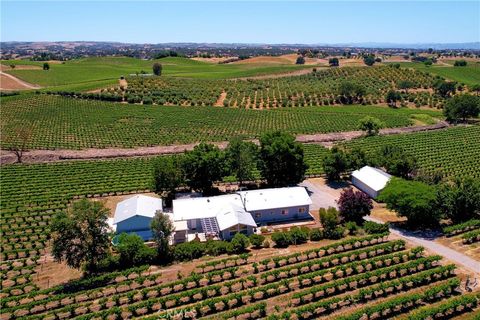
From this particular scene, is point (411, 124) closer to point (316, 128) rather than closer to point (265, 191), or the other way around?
point (316, 128)

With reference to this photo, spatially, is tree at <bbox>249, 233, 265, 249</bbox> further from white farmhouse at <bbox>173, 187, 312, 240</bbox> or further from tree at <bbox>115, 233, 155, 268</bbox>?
tree at <bbox>115, 233, 155, 268</bbox>

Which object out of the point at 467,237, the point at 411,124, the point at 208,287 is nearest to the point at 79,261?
the point at 208,287

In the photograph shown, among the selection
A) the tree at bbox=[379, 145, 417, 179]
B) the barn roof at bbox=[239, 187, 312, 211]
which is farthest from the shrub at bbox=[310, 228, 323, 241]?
the tree at bbox=[379, 145, 417, 179]

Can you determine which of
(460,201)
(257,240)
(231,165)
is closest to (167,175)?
(231,165)

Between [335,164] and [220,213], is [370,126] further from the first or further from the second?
[220,213]

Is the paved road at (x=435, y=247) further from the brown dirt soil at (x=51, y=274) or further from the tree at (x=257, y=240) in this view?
the brown dirt soil at (x=51, y=274)
